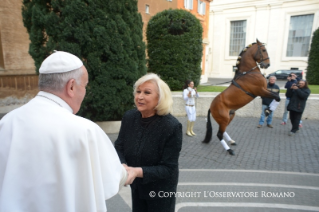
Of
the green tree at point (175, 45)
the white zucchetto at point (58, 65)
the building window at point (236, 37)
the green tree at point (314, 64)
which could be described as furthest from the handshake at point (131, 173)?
the building window at point (236, 37)

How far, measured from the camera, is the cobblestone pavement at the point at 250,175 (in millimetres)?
3418

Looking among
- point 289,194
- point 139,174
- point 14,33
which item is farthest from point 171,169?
point 14,33

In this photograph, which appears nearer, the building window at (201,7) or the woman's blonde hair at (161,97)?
the woman's blonde hair at (161,97)

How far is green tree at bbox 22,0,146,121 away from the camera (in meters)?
6.26

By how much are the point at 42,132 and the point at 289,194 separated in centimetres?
411

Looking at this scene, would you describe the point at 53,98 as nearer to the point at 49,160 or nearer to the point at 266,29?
the point at 49,160

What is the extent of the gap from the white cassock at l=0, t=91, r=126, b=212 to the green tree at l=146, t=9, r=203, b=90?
9892mm

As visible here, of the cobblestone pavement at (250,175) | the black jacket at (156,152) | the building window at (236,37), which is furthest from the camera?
the building window at (236,37)

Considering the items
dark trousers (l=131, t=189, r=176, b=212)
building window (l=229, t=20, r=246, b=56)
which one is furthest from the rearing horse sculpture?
building window (l=229, t=20, r=246, b=56)

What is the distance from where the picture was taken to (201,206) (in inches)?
132

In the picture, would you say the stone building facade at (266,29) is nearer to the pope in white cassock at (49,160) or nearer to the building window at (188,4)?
the building window at (188,4)

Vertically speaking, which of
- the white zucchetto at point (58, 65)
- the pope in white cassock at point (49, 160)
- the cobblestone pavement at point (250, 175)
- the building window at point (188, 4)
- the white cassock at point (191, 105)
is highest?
the building window at point (188, 4)

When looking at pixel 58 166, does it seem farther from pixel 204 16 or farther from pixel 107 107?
pixel 204 16

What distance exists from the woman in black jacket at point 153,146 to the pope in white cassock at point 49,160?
29.1 inches
